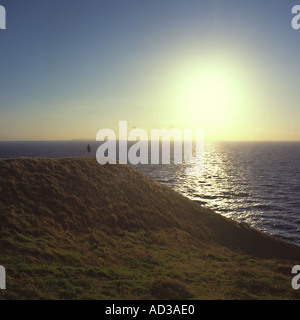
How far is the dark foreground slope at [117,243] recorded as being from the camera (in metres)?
13.0

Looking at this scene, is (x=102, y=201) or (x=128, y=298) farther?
(x=102, y=201)

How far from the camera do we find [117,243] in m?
20.1

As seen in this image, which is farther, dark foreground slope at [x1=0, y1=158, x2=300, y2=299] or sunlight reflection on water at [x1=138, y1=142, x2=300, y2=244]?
sunlight reflection on water at [x1=138, y1=142, x2=300, y2=244]

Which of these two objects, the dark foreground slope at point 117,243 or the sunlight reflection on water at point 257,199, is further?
the sunlight reflection on water at point 257,199

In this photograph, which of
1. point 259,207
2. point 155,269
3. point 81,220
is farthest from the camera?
point 259,207

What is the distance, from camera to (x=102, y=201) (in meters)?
26.7

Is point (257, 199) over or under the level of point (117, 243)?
under

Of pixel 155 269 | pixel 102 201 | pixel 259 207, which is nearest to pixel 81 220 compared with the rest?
pixel 102 201

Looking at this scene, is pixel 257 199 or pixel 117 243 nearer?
pixel 117 243

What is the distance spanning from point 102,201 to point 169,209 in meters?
9.80

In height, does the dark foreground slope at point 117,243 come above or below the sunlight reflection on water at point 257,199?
above

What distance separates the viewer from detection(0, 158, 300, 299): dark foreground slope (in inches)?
514

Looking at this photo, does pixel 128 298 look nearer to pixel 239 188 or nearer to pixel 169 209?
pixel 169 209
